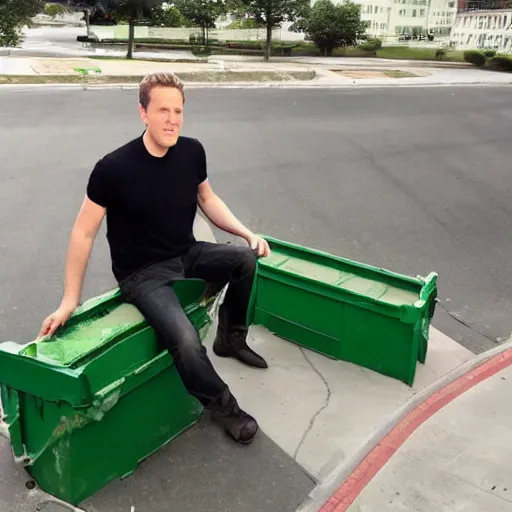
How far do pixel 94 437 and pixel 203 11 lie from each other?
1346 inches

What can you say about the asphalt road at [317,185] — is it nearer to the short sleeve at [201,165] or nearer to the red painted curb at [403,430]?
the red painted curb at [403,430]

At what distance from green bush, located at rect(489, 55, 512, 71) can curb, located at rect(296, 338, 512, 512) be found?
95.3ft

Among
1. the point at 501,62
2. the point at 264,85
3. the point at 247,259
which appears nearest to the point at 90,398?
the point at 247,259

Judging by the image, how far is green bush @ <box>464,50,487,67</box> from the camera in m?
30.7

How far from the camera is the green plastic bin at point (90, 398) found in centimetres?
274

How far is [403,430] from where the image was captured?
11.7ft

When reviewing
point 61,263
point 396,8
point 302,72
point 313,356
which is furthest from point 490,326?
point 396,8

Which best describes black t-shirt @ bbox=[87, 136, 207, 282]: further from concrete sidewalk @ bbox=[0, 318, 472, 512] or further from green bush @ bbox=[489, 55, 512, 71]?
green bush @ bbox=[489, 55, 512, 71]

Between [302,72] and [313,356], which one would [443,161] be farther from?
[302,72]

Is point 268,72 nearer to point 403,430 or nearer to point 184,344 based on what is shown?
point 403,430

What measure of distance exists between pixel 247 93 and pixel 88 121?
20.8 feet

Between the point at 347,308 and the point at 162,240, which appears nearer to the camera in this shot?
the point at 162,240

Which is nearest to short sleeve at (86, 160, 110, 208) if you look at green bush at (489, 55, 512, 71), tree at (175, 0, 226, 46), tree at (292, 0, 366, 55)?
green bush at (489, 55, 512, 71)

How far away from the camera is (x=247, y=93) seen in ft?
57.2
